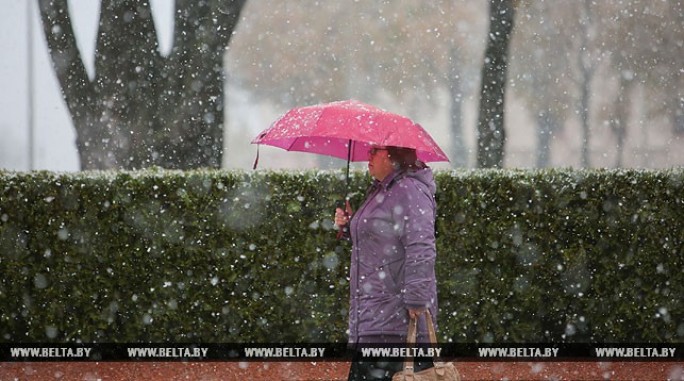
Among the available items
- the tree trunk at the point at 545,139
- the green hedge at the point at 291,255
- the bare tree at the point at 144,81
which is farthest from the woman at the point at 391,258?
the tree trunk at the point at 545,139

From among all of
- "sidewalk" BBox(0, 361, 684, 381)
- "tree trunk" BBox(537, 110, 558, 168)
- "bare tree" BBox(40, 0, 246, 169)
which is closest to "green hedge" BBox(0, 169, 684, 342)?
"sidewalk" BBox(0, 361, 684, 381)

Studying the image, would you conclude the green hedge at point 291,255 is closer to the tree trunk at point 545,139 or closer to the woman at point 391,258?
the woman at point 391,258

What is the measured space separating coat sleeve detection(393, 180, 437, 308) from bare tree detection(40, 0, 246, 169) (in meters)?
6.58

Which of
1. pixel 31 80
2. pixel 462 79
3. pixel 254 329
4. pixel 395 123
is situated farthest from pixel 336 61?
pixel 395 123

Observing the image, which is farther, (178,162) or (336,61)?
(336,61)

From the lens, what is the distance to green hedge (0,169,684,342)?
7.95 metres

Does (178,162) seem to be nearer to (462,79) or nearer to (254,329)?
(254,329)

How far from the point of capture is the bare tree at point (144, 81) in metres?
10.6

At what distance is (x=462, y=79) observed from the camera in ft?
113

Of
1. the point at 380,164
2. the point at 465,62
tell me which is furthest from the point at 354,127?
the point at 465,62

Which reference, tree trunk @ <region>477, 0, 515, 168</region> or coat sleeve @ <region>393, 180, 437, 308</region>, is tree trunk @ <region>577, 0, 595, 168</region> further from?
coat sleeve @ <region>393, 180, 437, 308</region>

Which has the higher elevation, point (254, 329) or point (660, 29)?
point (660, 29)

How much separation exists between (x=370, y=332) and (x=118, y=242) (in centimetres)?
425

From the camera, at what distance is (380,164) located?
4434 mm
